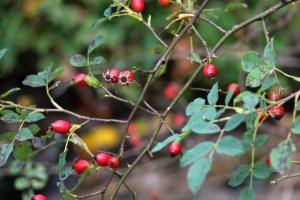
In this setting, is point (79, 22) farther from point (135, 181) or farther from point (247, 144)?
point (247, 144)

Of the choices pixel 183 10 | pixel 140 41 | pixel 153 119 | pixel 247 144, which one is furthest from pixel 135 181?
pixel 247 144

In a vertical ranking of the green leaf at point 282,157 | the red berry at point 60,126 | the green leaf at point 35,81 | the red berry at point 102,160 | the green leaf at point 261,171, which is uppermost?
the green leaf at point 282,157

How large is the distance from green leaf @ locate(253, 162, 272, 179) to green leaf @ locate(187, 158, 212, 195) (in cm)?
15

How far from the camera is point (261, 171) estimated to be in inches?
34.1

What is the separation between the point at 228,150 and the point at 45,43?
263 cm

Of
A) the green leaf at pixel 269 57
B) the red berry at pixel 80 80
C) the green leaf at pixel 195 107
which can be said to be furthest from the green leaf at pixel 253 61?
the red berry at pixel 80 80

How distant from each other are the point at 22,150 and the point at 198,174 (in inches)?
22.1

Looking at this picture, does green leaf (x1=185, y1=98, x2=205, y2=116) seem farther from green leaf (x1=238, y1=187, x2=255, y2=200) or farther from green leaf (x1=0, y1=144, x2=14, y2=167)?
green leaf (x1=0, y1=144, x2=14, y2=167)

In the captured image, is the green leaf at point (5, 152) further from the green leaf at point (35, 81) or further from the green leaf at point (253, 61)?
the green leaf at point (253, 61)

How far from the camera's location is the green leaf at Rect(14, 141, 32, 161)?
3.84ft

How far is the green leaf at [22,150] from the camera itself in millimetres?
1171

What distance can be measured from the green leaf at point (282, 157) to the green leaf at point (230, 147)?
0.05 meters

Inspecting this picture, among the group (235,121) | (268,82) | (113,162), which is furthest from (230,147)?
(113,162)

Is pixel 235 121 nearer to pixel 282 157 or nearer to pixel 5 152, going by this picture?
pixel 282 157
